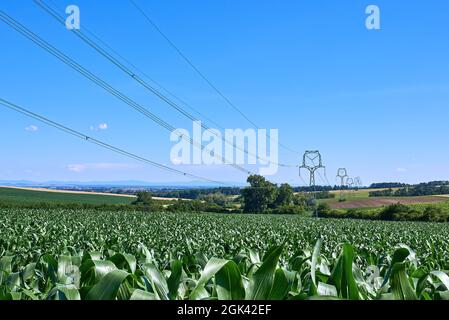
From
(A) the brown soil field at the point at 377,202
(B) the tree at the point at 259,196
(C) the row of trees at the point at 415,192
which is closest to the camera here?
(A) the brown soil field at the point at 377,202

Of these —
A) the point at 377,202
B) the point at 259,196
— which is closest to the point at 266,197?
the point at 259,196

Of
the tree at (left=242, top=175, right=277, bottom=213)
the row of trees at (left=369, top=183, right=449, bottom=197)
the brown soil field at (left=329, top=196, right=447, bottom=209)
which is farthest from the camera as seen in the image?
the row of trees at (left=369, top=183, right=449, bottom=197)

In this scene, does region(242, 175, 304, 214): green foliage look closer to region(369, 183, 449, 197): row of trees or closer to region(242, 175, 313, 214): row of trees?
region(242, 175, 313, 214): row of trees

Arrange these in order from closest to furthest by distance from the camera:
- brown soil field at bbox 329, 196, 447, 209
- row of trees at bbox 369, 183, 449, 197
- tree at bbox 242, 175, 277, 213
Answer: brown soil field at bbox 329, 196, 447, 209, tree at bbox 242, 175, 277, 213, row of trees at bbox 369, 183, 449, 197

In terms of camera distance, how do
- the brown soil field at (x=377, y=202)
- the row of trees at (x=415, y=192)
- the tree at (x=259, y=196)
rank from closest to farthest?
the brown soil field at (x=377, y=202) < the tree at (x=259, y=196) < the row of trees at (x=415, y=192)

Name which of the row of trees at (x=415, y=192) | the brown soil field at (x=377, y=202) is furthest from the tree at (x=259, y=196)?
the row of trees at (x=415, y=192)

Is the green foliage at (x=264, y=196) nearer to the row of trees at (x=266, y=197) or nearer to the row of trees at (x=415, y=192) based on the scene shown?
the row of trees at (x=266, y=197)

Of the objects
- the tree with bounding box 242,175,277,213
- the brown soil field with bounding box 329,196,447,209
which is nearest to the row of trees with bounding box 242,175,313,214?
the tree with bounding box 242,175,277,213
